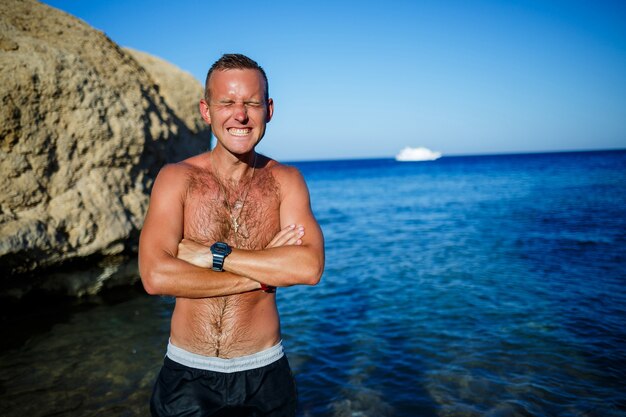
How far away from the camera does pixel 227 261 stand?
7.47ft

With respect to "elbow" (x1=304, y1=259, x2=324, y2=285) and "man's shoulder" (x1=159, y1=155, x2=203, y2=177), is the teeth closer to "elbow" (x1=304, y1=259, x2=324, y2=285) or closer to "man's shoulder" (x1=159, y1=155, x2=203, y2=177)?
"man's shoulder" (x1=159, y1=155, x2=203, y2=177)

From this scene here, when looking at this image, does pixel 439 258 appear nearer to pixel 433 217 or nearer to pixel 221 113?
pixel 433 217

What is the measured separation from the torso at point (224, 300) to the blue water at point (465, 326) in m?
2.61

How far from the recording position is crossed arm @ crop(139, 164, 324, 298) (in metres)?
2.25

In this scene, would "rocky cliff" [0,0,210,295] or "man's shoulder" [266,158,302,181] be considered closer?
"man's shoulder" [266,158,302,181]

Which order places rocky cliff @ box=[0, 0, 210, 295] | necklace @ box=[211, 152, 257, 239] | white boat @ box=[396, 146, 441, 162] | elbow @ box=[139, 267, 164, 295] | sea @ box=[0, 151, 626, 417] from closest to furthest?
elbow @ box=[139, 267, 164, 295]
necklace @ box=[211, 152, 257, 239]
sea @ box=[0, 151, 626, 417]
rocky cliff @ box=[0, 0, 210, 295]
white boat @ box=[396, 146, 441, 162]

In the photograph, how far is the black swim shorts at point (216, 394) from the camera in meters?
2.24

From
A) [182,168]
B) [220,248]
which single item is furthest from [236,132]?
[220,248]

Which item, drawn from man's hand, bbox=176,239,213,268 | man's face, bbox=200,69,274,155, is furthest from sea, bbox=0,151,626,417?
man's face, bbox=200,69,274,155

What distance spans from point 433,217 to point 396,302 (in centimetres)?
1230

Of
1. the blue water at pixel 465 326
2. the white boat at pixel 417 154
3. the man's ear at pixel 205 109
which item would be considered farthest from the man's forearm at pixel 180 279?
the white boat at pixel 417 154

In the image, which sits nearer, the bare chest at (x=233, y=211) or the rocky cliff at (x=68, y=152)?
the bare chest at (x=233, y=211)

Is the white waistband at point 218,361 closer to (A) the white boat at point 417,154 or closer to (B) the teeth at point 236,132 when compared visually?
(B) the teeth at point 236,132

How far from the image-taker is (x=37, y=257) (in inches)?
230
